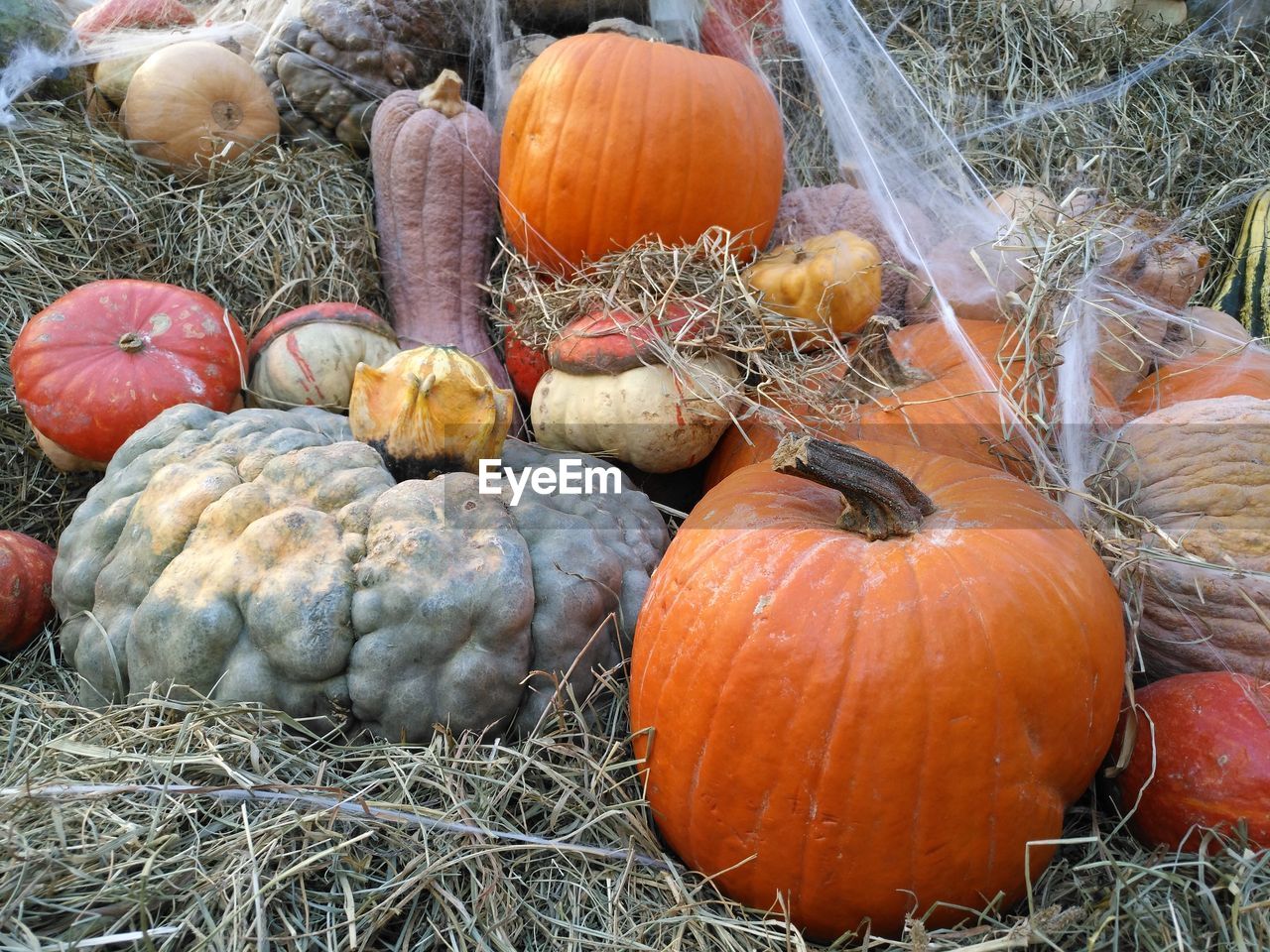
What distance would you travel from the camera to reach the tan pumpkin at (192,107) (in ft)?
10.6

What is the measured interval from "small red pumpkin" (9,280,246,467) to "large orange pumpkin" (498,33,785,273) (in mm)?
1006

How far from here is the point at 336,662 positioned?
182cm

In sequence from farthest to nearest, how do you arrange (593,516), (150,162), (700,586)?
(150,162)
(593,516)
(700,586)

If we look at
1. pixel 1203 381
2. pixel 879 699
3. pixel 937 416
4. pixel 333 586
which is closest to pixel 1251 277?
pixel 1203 381

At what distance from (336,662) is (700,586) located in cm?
73

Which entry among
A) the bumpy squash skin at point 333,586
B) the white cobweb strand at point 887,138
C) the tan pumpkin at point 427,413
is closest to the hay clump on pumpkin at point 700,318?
the tan pumpkin at point 427,413

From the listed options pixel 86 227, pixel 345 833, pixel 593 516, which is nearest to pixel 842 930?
pixel 345 833

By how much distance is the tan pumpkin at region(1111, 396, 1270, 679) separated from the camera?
191 cm

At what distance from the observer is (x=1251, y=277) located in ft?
11.2

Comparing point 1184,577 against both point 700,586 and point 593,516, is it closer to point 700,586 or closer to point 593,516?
point 700,586

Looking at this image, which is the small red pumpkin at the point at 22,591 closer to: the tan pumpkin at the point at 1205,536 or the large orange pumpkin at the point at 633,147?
the large orange pumpkin at the point at 633,147

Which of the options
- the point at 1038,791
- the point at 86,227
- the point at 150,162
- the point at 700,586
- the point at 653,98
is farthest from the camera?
the point at 150,162

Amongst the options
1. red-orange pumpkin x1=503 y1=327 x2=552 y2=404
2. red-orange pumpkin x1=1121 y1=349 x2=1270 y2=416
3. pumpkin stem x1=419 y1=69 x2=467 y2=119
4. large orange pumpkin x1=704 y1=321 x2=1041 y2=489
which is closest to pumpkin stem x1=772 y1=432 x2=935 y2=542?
large orange pumpkin x1=704 y1=321 x2=1041 y2=489

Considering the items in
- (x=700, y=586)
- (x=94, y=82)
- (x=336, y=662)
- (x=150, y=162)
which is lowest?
(x=336, y=662)
